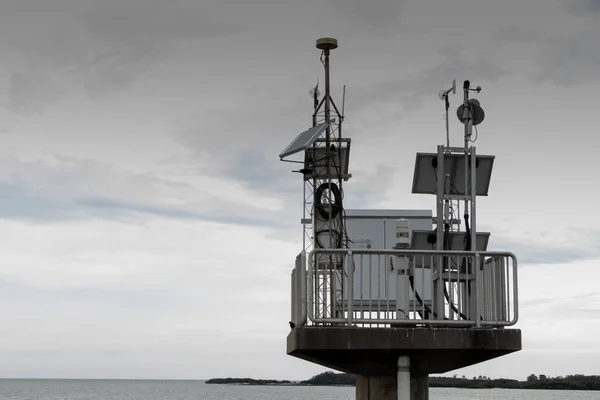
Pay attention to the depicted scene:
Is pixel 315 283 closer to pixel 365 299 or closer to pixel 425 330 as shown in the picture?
pixel 425 330

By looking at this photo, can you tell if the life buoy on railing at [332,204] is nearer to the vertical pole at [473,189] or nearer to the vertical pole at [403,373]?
the vertical pole at [473,189]

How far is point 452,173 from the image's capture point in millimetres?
14992

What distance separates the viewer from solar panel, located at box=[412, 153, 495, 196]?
15.0 meters

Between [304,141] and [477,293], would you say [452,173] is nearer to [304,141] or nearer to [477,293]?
[477,293]

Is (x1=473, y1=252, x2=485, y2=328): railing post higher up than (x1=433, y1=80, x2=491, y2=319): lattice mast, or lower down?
lower down

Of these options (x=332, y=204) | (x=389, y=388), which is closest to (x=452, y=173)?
(x=389, y=388)

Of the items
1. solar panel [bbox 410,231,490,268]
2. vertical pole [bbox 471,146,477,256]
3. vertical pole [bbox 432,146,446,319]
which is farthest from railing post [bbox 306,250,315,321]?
vertical pole [bbox 471,146,477,256]

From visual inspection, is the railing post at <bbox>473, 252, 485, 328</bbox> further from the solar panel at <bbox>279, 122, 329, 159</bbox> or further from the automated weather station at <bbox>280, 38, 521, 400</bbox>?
the solar panel at <bbox>279, 122, 329, 159</bbox>

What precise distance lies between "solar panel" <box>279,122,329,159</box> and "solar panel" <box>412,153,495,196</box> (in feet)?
6.49

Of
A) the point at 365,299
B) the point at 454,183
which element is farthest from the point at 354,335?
the point at 365,299

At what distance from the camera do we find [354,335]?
1316cm

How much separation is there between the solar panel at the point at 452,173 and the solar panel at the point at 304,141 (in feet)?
6.49

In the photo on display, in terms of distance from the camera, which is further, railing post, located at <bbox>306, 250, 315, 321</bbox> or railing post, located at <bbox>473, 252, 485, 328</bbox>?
railing post, located at <bbox>473, 252, 485, 328</bbox>

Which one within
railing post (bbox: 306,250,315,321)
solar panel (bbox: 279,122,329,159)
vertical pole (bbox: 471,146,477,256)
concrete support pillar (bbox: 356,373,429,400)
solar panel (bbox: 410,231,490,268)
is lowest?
concrete support pillar (bbox: 356,373,429,400)
